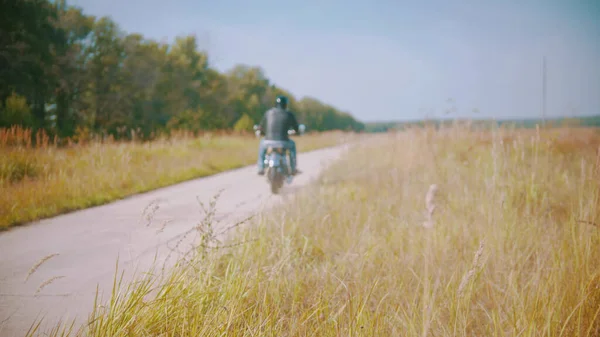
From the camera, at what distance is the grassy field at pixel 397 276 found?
6.40ft

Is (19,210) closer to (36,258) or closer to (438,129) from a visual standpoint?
(36,258)

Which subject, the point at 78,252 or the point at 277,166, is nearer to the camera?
the point at 78,252

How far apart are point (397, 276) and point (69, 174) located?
501 cm

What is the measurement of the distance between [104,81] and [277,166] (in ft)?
67.5

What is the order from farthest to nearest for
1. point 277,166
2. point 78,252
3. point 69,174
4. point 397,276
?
1. point 277,166
2. point 69,174
3. point 78,252
4. point 397,276

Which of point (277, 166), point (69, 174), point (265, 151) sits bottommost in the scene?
point (277, 166)

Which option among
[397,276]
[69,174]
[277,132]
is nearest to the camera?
[397,276]

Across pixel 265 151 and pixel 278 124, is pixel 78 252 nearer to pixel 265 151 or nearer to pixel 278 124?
pixel 265 151

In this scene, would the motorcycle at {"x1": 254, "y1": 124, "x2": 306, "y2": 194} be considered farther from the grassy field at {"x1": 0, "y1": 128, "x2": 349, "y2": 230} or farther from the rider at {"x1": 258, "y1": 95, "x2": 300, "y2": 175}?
the grassy field at {"x1": 0, "y1": 128, "x2": 349, "y2": 230}

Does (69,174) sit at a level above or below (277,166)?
above

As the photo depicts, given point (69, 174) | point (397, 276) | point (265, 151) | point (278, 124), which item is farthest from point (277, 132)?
point (397, 276)

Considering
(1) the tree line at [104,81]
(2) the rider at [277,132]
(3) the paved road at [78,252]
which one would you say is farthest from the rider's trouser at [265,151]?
(1) the tree line at [104,81]

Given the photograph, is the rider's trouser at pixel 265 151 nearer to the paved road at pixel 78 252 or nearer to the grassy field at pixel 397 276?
the paved road at pixel 78 252

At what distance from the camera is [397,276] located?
2.67 meters
